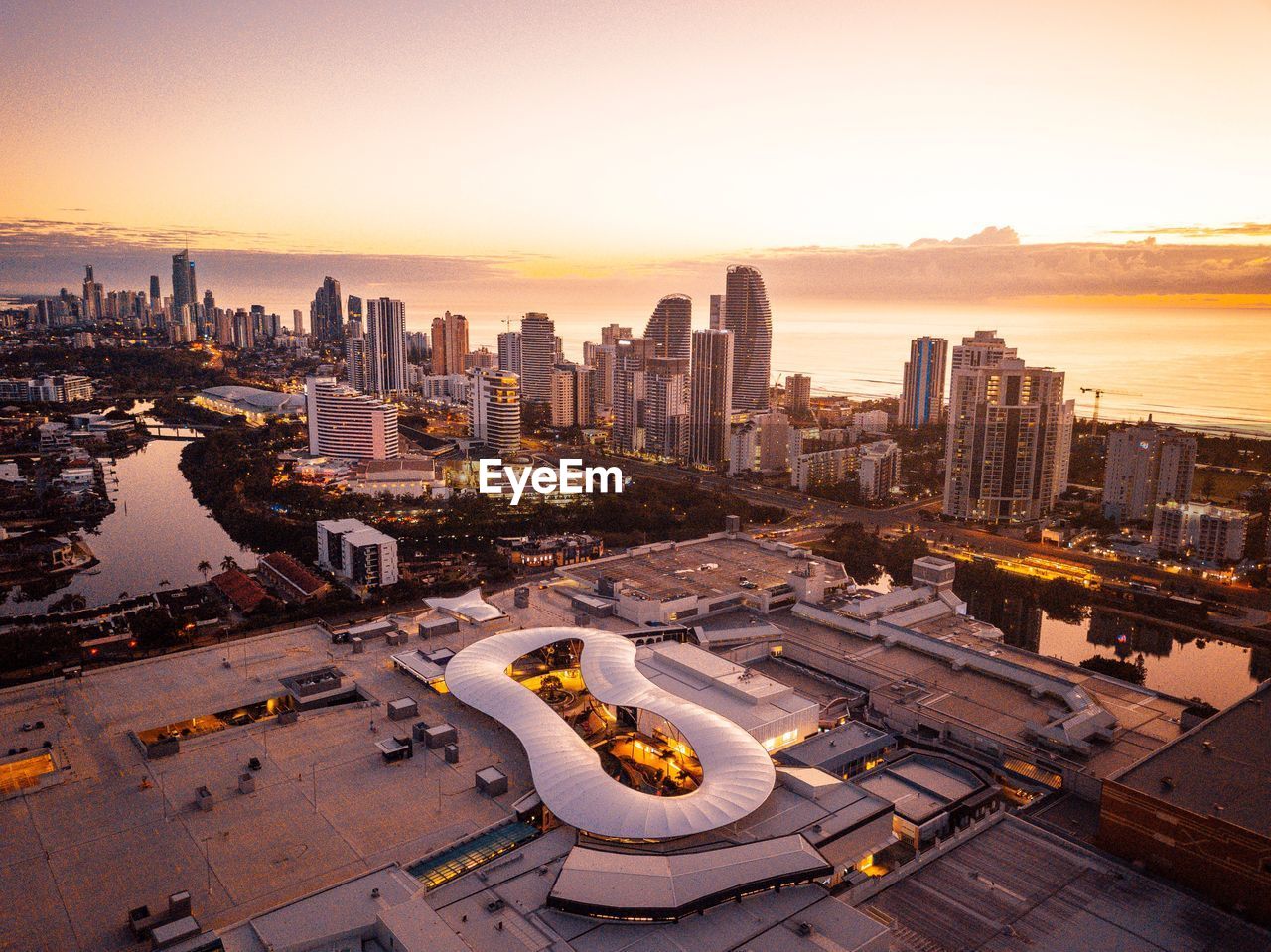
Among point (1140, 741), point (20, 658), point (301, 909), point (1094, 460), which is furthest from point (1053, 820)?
point (1094, 460)

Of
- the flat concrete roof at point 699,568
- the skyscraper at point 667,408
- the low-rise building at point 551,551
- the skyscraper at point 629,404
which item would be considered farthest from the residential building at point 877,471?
the low-rise building at point 551,551

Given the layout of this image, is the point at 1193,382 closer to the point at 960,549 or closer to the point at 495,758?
the point at 960,549

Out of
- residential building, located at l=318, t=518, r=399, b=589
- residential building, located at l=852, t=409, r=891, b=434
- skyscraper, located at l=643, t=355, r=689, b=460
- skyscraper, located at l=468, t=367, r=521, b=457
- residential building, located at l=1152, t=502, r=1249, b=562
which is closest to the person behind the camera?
residential building, located at l=318, t=518, r=399, b=589

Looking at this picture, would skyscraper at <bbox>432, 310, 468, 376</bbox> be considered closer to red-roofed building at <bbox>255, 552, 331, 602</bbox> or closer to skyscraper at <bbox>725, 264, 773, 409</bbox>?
skyscraper at <bbox>725, 264, 773, 409</bbox>

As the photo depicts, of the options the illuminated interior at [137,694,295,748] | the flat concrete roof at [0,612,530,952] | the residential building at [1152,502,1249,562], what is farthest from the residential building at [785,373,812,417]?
the illuminated interior at [137,694,295,748]

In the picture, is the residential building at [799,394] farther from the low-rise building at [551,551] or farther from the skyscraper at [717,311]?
the low-rise building at [551,551]

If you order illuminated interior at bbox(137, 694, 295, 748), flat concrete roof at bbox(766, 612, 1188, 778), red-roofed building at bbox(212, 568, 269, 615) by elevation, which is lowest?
red-roofed building at bbox(212, 568, 269, 615)
